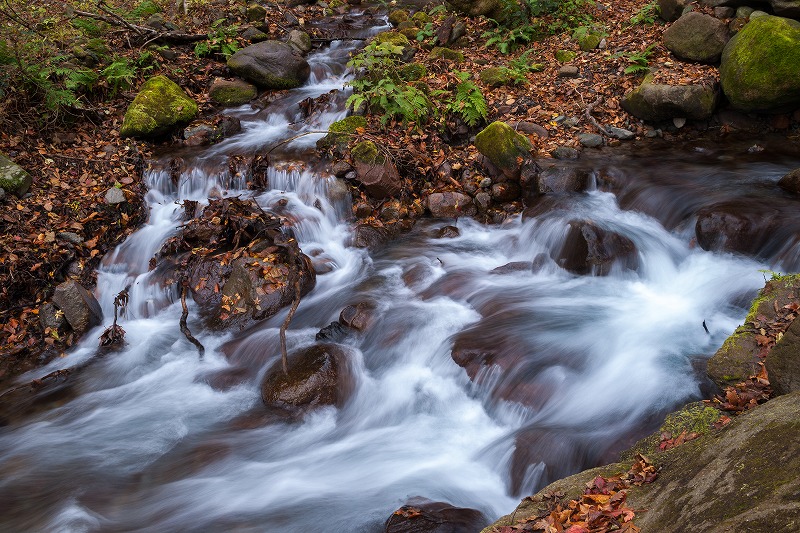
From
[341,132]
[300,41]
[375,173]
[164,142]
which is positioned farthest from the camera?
[300,41]

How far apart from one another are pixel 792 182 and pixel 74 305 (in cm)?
1005

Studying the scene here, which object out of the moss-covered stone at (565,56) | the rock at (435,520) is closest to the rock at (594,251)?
the rock at (435,520)

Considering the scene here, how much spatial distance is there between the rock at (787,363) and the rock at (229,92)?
10.9 m

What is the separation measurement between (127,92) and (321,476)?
9117 mm

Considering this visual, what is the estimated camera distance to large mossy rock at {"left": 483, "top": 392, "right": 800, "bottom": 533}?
2135 millimetres

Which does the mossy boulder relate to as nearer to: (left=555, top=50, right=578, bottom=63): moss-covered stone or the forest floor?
the forest floor

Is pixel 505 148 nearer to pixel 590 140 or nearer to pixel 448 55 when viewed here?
pixel 590 140

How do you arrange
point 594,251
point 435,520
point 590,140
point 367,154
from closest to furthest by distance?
point 435,520 → point 594,251 → point 367,154 → point 590,140

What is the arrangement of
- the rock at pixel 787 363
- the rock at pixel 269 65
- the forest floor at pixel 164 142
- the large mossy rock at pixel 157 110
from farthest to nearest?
the rock at pixel 269 65 < the large mossy rock at pixel 157 110 < the forest floor at pixel 164 142 < the rock at pixel 787 363

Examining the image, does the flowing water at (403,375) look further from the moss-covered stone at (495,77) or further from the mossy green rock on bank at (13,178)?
the moss-covered stone at (495,77)

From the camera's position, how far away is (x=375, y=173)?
8977 millimetres

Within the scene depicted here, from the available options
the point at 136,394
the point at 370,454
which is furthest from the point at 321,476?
the point at 136,394

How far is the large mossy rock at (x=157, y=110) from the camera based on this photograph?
32.3 feet

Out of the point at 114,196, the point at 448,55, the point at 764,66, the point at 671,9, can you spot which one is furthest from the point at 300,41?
the point at 764,66
